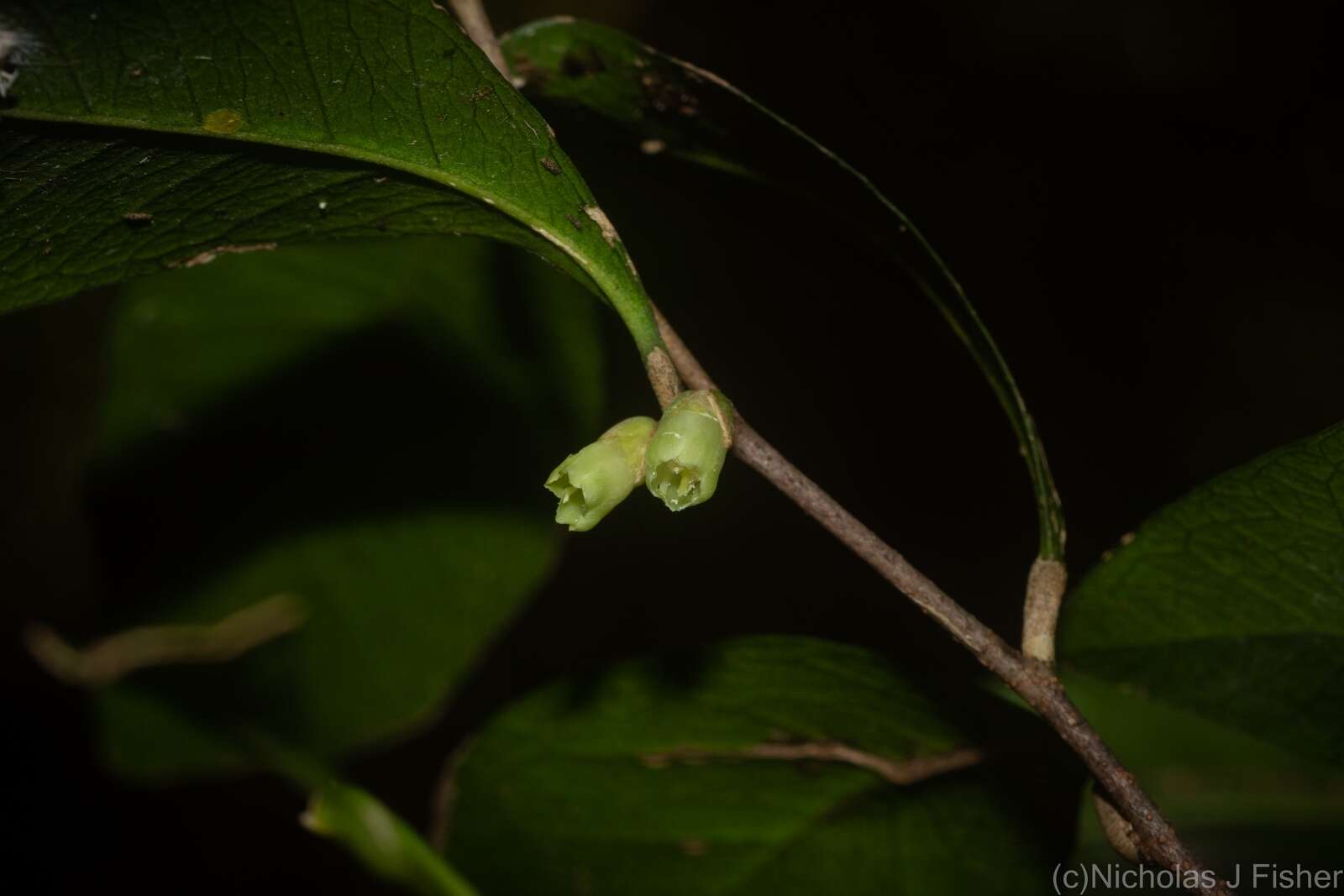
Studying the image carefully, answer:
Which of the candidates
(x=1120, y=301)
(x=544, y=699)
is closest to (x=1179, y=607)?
(x=544, y=699)

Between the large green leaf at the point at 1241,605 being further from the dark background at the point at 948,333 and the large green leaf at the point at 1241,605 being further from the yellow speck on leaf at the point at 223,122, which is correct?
the dark background at the point at 948,333

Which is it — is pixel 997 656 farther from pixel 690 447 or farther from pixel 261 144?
pixel 261 144

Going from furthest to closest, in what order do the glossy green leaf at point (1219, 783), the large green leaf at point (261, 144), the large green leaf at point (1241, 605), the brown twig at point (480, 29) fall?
1. the glossy green leaf at point (1219, 783)
2. the brown twig at point (480, 29)
3. the large green leaf at point (1241, 605)
4. the large green leaf at point (261, 144)

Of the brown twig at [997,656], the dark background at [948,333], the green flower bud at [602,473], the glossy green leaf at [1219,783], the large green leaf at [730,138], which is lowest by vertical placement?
the glossy green leaf at [1219,783]

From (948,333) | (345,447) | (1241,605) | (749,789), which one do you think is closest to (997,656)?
(1241,605)

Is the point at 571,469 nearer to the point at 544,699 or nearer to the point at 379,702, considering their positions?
the point at 544,699

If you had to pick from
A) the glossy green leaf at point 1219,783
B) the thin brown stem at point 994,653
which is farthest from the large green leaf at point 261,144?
the glossy green leaf at point 1219,783
